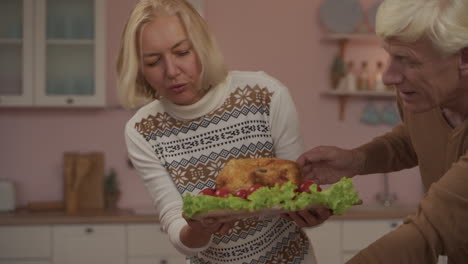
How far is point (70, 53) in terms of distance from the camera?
16.9 ft

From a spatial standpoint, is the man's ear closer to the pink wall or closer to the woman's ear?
the woman's ear

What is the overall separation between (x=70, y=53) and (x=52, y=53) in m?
0.11

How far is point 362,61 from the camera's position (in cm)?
554

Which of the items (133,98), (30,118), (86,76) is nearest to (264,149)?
(133,98)

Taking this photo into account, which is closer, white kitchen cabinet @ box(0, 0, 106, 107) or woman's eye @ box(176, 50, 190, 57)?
woman's eye @ box(176, 50, 190, 57)

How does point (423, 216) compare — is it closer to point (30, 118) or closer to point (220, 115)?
point (220, 115)

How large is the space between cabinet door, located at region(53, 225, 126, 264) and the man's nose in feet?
10.9

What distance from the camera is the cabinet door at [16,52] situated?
16.5ft

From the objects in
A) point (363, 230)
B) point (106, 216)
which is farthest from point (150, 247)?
point (363, 230)

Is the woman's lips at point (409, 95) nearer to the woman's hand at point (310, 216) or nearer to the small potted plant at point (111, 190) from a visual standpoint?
the woman's hand at point (310, 216)

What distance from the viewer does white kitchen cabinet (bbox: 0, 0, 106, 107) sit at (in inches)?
199

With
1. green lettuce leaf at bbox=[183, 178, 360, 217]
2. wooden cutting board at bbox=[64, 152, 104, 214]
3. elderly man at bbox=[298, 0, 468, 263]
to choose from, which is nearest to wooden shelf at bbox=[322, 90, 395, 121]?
wooden cutting board at bbox=[64, 152, 104, 214]

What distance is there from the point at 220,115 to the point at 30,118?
333 cm

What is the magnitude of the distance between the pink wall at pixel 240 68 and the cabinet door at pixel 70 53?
0.23 metres
